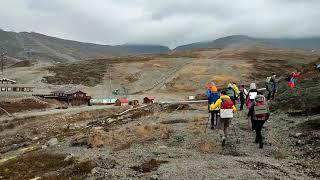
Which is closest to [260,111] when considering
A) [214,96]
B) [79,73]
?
[214,96]

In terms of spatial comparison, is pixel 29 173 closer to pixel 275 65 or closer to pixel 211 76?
pixel 211 76

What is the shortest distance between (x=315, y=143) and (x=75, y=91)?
235ft

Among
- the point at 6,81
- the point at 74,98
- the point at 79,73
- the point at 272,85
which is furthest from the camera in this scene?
the point at 79,73

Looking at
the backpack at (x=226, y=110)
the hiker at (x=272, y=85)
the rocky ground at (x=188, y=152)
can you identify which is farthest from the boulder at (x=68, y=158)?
the hiker at (x=272, y=85)

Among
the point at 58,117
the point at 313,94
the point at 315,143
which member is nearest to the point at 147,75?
the point at 58,117

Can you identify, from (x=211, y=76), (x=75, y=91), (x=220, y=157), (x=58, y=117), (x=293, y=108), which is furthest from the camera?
(x=211, y=76)

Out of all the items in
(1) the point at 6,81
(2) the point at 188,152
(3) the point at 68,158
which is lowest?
(1) the point at 6,81

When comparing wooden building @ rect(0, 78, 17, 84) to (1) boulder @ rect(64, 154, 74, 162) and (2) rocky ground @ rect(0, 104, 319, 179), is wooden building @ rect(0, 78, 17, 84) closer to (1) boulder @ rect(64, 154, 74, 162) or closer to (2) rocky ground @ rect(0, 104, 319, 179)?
(2) rocky ground @ rect(0, 104, 319, 179)

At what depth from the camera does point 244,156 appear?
22266 millimetres

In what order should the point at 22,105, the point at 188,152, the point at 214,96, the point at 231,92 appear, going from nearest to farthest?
the point at 188,152 < the point at 214,96 < the point at 231,92 < the point at 22,105

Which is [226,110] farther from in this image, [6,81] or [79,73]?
[79,73]

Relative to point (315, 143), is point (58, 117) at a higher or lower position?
lower

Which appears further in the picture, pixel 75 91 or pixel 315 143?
pixel 75 91

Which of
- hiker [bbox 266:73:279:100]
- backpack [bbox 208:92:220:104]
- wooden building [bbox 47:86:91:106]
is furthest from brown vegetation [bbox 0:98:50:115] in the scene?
backpack [bbox 208:92:220:104]
